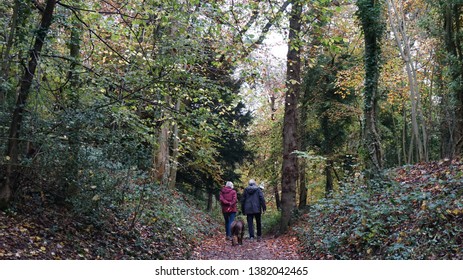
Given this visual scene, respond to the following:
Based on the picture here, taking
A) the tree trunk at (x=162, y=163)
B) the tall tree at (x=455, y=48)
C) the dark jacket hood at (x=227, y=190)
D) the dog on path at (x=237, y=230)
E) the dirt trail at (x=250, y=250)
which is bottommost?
the dirt trail at (x=250, y=250)

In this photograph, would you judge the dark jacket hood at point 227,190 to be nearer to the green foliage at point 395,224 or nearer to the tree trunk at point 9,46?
the green foliage at point 395,224

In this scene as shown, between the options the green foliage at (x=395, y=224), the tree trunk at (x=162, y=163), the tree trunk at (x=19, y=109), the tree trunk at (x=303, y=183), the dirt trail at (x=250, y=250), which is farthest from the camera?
the tree trunk at (x=303, y=183)

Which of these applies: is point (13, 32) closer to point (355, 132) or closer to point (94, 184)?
point (94, 184)

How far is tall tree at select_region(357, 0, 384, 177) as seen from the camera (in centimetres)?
1156

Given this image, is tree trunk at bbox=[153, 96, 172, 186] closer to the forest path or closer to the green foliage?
the forest path

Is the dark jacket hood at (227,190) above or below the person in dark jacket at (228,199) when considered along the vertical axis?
above

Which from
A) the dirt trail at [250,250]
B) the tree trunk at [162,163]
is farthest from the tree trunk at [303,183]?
the dirt trail at [250,250]

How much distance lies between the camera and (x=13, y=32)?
22.6 feet

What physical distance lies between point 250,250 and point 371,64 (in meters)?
6.20

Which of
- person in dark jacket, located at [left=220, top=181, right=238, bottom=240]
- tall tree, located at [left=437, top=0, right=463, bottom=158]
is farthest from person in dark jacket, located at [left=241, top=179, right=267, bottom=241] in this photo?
tall tree, located at [left=437, top=0, right=463, bottom=158]

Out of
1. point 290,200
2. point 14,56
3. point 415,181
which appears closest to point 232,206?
point 290,200

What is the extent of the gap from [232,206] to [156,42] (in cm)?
666

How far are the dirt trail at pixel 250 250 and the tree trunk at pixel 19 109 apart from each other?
4.33 metres

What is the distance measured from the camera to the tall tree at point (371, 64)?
37.9 ft
